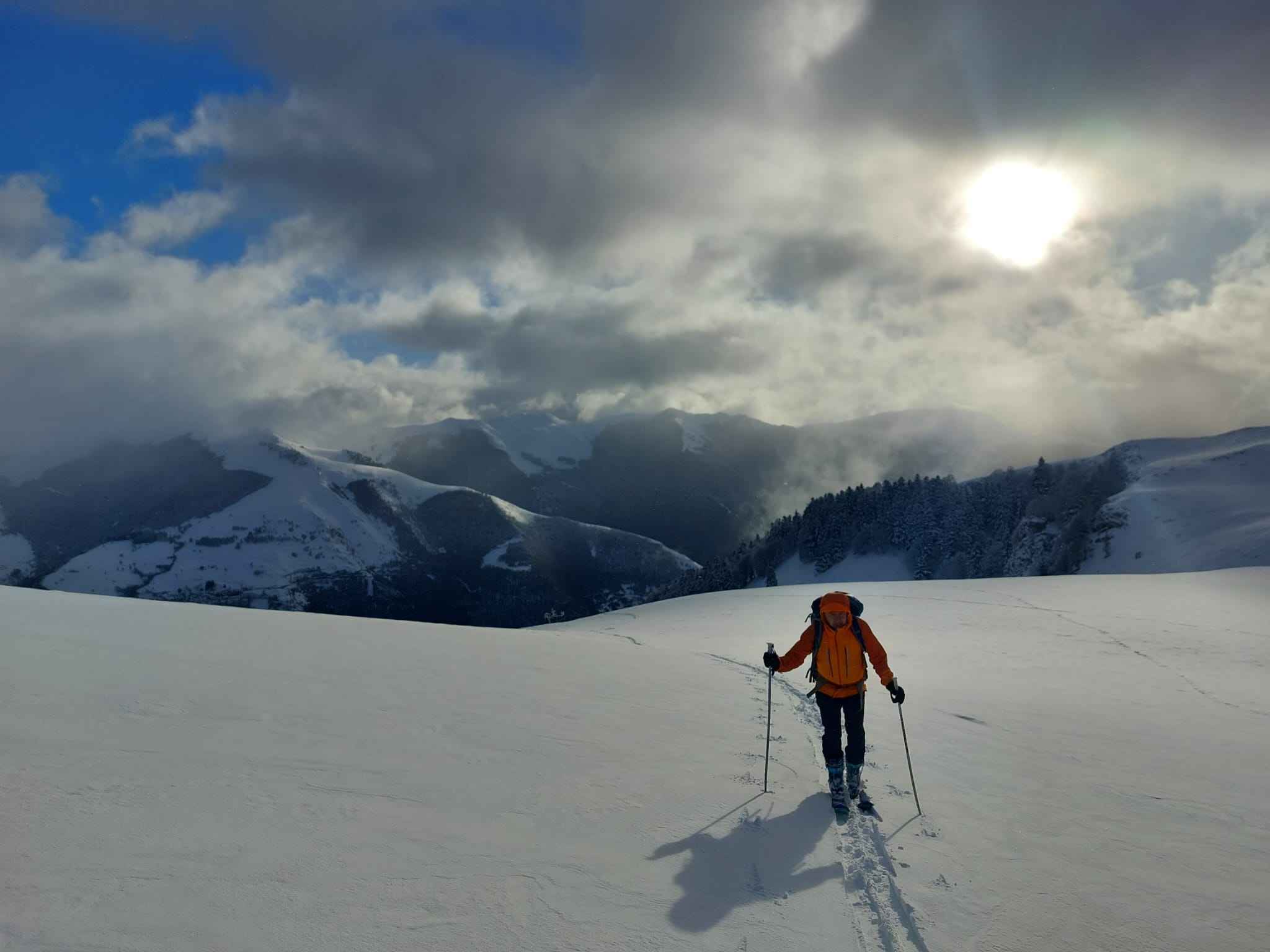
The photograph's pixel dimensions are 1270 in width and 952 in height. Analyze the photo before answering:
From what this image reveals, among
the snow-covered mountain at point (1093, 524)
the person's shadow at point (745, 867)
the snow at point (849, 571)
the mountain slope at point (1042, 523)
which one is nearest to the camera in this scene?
the person's shadow at point (745, 867)

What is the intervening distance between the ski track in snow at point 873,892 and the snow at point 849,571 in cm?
12061

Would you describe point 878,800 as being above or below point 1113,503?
below

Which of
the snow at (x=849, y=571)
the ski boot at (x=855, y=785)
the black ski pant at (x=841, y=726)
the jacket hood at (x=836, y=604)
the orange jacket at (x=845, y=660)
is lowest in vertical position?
the snow at (x=849, y=571)

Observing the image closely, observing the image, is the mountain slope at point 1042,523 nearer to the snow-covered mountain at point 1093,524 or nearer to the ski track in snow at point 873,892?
the snow-covered mountain at point 1093,524

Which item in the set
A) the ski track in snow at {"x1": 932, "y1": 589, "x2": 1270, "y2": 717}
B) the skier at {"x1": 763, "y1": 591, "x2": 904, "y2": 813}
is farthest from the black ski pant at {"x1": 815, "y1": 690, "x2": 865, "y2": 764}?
the ski track in snow at {"x1": 932, "y1": 589, "x2": 1270, "y2": 717}

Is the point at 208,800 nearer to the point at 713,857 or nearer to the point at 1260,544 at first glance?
the point at 713,857

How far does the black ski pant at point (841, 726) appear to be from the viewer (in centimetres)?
814

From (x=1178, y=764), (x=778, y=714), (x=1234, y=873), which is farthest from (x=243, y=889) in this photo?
(x=1178, y=764)

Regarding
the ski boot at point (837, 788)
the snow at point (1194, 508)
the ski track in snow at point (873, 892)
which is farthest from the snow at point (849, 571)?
the ski track in snow at point (873, 892)

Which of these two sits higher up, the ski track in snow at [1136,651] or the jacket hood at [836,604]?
the jacket hood at [836,604]

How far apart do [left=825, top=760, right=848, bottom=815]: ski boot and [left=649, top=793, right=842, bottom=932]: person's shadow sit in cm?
20

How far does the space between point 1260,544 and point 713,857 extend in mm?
89404

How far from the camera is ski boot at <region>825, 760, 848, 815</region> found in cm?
766

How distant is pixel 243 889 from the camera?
466 cm
